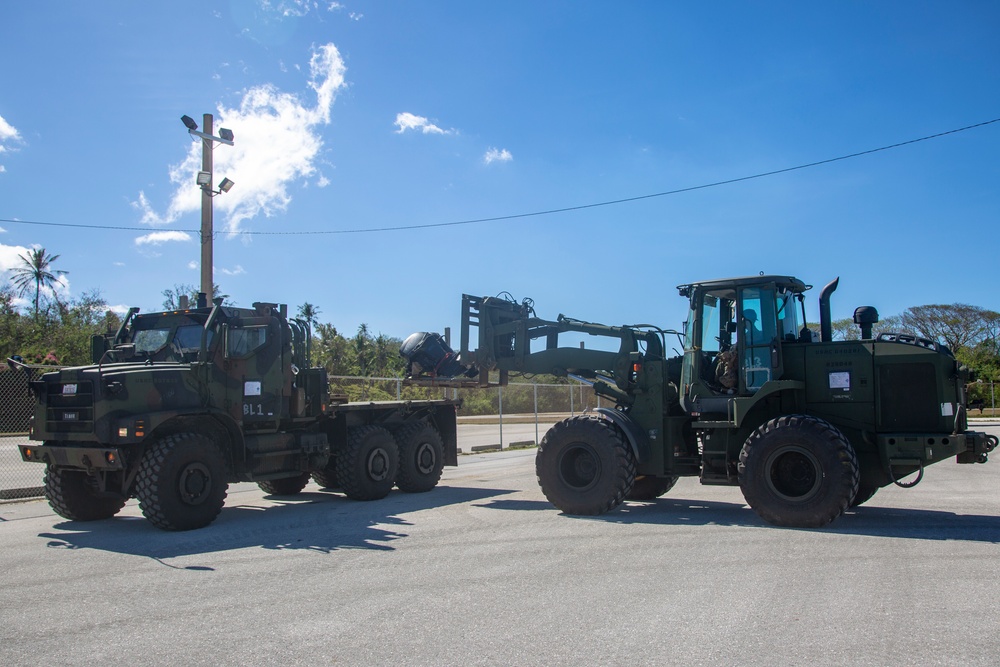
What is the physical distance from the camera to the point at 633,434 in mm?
10531

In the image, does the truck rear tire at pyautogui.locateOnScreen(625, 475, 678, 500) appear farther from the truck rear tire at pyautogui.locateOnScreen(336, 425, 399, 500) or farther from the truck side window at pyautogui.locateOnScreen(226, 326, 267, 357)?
the truck side window at pyautogui.locateOnScreen(226, 326, 267, 357)

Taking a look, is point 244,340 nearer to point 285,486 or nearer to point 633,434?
point 285,486

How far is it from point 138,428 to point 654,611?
6.27 metres

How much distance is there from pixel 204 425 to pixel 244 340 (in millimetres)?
1284

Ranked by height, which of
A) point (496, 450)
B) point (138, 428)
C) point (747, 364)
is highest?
point (747, 364)

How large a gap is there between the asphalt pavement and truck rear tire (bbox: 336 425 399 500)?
4.40 ft

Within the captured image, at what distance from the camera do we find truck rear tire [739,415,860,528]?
29.2ft

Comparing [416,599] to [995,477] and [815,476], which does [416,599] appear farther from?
[995,477]

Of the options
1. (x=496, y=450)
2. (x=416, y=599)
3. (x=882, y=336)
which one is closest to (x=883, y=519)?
(x=882, y=336)

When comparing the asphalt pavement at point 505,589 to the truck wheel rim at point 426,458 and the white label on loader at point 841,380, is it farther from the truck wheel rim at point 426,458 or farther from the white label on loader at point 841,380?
the truck wheel rim at point 426,458

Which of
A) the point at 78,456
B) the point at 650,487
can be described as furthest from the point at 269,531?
the point at 650,487

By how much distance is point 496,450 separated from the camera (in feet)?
79.0

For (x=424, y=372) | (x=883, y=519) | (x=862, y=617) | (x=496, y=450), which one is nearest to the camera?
(x=862, y=617)

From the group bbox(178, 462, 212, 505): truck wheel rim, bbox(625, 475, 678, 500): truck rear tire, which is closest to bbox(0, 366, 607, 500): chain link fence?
bbox(625, 475, 678, 500): truck rear tire
